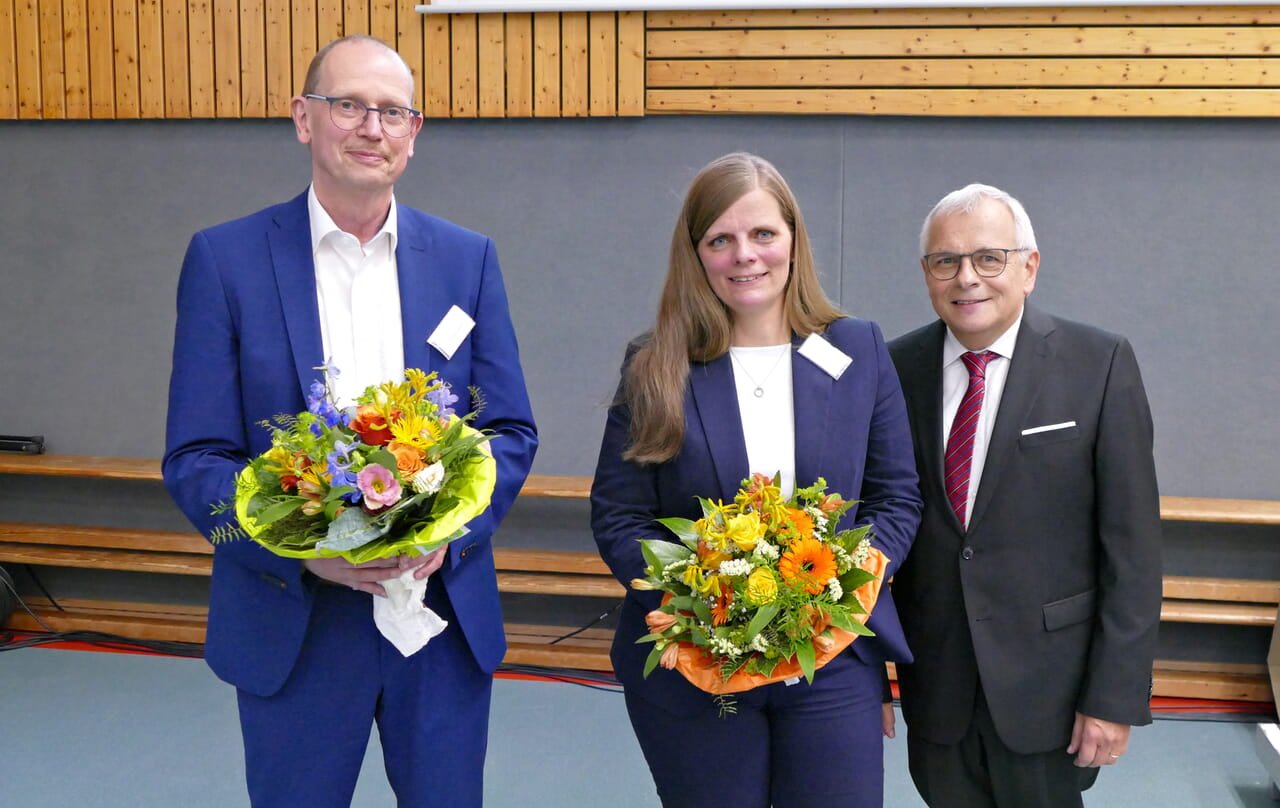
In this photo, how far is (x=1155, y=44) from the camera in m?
4.42

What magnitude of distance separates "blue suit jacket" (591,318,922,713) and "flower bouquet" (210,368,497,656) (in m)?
0.38

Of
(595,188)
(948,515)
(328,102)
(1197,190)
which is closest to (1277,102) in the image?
(1197,190)

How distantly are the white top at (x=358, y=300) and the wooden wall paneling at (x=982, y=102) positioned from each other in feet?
9.91

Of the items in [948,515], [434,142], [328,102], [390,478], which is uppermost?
[434,142]

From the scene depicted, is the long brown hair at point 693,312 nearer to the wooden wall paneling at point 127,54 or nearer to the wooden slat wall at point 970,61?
the wooden slat wall at point 970,61

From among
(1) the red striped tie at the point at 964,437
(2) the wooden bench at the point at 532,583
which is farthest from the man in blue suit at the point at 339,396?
(2) the wooden bench at the point at 532,583

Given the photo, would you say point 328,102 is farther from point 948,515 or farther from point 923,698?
point 923,698

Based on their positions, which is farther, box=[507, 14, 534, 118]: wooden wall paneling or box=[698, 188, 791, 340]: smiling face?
box=[507, 14, 534, 118]: wooden wall paneling

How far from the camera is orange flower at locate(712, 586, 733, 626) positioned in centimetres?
167

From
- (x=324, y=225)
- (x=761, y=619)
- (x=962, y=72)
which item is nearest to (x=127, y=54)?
(x=324, y=225)

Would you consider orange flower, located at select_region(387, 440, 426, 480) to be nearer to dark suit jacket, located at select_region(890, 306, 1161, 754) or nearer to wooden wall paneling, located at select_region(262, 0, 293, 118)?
dark suit jacket, located at select_region(890, 306, 1161, 754)

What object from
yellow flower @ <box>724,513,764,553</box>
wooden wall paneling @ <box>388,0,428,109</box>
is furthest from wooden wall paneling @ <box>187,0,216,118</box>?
yellow flower @ <box>724,513,764,553</box>

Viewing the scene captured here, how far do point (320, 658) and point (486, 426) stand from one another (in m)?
0.54

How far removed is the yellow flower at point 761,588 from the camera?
1621 mm
